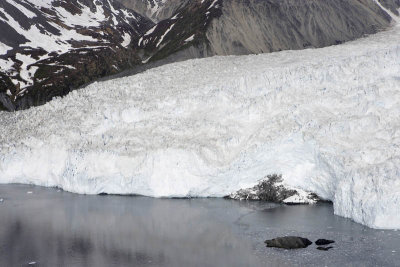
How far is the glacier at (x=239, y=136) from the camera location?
66.6 ft

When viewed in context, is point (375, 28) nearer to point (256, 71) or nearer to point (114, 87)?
point (256, 71)

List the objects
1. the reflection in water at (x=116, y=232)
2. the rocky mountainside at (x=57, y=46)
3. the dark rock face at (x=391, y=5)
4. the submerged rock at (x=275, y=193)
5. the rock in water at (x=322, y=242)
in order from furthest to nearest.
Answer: the rocky mountainside at (x=57, y=46) → the dark rock face at (x=391, y=5) → the submerged rock at (x=275, y=193) → the rock in water at (x=322, y=242) → the reflection in water at (x=116, y=232)

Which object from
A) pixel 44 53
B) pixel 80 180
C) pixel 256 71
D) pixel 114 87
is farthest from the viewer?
pixel 44 53

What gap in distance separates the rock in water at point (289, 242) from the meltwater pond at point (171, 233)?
38 centimetres

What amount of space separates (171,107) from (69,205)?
24.6 feet

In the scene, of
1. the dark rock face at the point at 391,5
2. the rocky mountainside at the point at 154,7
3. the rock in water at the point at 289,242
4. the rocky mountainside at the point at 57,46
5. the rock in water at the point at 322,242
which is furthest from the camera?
the rocky mountainside at the point at 154,7

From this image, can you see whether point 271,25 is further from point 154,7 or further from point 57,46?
point 154,7

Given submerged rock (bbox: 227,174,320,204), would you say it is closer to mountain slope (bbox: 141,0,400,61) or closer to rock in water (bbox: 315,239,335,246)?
rock in water (bbox: 315,239,335,246)

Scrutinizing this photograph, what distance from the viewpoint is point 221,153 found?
22984 millimetres

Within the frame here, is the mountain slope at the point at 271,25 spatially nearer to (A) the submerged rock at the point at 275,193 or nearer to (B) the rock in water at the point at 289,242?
(A) the submerged rock at the point at 275,193

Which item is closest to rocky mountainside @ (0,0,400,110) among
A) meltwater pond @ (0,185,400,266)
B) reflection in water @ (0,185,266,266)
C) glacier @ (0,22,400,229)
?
glacier @ (0,22,400,229)

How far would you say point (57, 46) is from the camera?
240ft

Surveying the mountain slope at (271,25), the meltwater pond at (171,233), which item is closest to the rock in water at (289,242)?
the meltwater pond at (171,233)

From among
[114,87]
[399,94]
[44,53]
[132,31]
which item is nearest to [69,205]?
[114,87]
